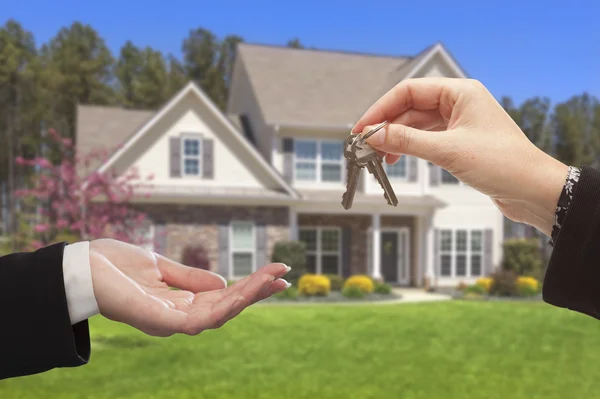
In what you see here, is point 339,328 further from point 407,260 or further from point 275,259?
point 407,260

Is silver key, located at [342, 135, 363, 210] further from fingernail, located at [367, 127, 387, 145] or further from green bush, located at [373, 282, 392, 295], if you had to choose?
green bush, located at [373, 282, 392, 295]

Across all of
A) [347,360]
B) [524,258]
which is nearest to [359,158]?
[347,360]

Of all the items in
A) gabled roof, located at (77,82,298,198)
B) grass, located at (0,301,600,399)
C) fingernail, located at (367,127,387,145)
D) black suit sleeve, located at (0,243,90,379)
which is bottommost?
grass, located at (0,301,600,399)

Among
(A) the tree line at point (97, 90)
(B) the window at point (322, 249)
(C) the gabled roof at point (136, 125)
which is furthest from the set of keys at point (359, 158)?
(A) the tree line at point (97, 90)

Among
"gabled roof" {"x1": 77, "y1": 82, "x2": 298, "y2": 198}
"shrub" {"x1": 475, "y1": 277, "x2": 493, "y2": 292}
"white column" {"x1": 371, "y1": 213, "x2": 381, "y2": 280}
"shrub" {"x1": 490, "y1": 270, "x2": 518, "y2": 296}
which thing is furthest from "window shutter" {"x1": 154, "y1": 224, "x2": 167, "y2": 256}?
"shrub" {"x1": 490, "y1": 270, "x2": 518, "y2": 296}

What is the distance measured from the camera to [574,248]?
188 cm

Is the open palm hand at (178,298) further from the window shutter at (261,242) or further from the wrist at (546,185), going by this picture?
the window shutter at (261,242)

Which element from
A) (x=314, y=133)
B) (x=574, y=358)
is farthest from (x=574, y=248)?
(x=314, y=133)

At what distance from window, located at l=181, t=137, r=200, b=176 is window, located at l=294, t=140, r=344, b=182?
3.17 m

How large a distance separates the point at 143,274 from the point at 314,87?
19834 millimetres

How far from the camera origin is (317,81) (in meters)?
22.1

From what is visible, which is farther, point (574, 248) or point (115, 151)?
point (115, 151)

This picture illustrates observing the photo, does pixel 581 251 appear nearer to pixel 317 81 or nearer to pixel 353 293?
pixel 353 293

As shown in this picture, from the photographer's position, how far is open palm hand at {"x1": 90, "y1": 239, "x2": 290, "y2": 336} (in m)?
2.00
